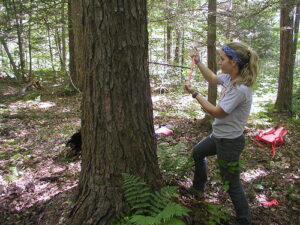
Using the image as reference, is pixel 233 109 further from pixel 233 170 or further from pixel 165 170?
pixel 165 170

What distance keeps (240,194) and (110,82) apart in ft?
6.15

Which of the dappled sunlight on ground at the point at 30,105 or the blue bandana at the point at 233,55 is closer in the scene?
the blue bandana at the point at 233,55

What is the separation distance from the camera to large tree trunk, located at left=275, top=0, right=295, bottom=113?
748 cm

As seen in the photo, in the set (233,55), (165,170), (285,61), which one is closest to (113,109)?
(233,55)

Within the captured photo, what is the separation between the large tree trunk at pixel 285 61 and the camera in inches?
295

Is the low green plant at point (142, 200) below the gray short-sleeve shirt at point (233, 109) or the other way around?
below

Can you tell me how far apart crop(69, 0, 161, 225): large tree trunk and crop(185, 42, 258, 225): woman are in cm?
71

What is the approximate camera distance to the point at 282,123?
7273 mm

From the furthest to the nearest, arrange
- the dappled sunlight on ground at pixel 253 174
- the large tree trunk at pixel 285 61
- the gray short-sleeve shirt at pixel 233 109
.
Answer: the large tree trunk at pixel 285 61
the dappled sunlight on ground at pixel 253 174
the gray short-sleeve shirt at pixel 233 109

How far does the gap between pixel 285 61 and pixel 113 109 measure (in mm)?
7505

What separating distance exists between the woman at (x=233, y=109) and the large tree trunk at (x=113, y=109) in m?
0.71

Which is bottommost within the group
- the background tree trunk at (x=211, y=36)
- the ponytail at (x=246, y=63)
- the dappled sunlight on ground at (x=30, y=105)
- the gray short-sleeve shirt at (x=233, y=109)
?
the dappled sunlight on ground at (x=30, y=105)

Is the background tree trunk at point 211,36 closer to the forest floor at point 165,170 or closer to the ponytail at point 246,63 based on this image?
the forest floor at point 165,170

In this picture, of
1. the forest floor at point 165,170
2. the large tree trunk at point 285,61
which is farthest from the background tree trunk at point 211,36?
the large tree trunk at point 285,61
